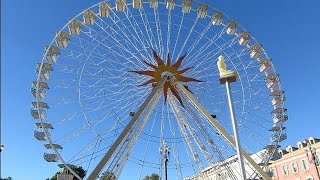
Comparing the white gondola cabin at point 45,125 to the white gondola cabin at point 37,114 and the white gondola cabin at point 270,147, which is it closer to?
the white gondola cabin at point 37,114

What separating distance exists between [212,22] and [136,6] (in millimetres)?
6329

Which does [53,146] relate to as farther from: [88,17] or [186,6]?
[186,6]

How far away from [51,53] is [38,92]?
3.03m

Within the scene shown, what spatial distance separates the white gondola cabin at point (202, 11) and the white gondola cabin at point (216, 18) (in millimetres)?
916

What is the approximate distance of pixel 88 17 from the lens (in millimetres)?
28500

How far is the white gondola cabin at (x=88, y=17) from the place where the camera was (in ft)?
93.3

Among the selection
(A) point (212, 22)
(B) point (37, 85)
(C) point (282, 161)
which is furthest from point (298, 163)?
(B) point (37, 85)

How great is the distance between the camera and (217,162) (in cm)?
2695

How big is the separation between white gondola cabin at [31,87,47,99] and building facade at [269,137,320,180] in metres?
32.5

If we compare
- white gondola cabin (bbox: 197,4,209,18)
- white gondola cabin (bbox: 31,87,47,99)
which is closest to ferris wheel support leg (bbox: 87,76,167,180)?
white gondola cabin (bbox: 197,4,209,18)

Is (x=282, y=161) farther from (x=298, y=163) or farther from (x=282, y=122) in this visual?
(x=282, y=122)

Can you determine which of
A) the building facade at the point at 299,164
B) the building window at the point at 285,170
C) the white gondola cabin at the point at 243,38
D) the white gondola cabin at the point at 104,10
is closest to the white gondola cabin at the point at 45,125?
the white gondola cabin at the point at 104,10

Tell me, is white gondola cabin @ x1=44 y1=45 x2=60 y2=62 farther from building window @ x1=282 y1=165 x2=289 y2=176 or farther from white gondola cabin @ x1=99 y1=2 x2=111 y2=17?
building window @ x1=282 y1=165 x2=289 y2=176

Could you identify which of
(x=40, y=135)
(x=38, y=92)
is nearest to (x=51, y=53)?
(x=38, y=92)
